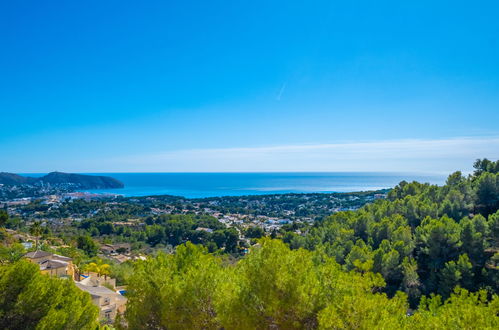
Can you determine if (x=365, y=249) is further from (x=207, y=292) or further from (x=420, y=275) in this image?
(x=207, y=292)

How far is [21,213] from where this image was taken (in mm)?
61906

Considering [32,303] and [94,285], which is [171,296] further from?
[94,285]

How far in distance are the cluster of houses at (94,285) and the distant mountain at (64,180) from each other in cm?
13934

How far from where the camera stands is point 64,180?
14538 centimetres

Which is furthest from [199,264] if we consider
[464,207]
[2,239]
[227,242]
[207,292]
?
[227,242]

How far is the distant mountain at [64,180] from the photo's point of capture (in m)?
134

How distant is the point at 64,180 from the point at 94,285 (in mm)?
150860

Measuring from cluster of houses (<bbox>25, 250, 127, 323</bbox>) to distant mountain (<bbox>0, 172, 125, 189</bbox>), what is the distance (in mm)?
139336

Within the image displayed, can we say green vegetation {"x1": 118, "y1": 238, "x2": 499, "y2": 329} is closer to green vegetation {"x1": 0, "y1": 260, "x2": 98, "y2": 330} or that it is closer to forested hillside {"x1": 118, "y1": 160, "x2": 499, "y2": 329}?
forested hillside {"x1": 118, "y1": 160, "x2": 499, "y2": 329}

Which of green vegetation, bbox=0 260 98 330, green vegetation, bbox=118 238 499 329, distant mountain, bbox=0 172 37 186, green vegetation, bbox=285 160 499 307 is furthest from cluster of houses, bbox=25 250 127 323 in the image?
distant mountain, bbox=0 172 37 186

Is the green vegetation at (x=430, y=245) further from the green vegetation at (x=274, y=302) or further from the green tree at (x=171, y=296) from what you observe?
the green tree at (x=171, y=296)

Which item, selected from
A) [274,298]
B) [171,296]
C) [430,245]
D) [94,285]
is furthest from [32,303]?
[430,245]

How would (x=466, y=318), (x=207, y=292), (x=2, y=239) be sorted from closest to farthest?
(x=466, y=318) < (x=207, y=292) < (x=2, y=239)

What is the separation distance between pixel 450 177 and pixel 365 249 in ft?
63.8
